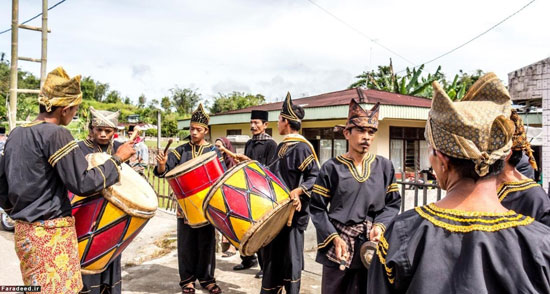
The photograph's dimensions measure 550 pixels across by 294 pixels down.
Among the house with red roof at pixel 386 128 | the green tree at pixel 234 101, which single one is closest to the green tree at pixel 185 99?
the green tree at pixel 234 101

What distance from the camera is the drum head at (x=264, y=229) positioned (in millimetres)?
3447

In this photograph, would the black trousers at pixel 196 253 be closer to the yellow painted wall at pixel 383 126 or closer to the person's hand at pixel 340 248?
the person's hand at pixel 340 248

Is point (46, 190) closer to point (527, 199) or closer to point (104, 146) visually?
point (104, 146)

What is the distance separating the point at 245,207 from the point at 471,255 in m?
2.41

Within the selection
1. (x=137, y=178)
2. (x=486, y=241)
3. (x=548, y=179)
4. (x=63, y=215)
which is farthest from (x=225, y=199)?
(x=548, y=179)

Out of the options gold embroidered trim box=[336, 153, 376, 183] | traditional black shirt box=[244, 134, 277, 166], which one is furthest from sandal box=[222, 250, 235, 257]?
gold embroidered trim box=[336, 153, 376, 183]

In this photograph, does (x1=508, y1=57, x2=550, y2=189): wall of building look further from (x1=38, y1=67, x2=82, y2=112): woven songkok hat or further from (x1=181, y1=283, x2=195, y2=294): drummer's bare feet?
(x1=38, y1=67, x2=82, y2=112): woven songkok hat

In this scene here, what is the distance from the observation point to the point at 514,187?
2.41 m

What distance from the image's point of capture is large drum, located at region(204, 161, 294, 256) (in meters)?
3.50

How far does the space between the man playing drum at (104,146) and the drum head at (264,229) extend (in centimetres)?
132

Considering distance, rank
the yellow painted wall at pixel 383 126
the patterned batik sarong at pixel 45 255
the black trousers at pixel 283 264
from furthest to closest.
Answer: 1. the yellow painted wall at pixel 383 126
2. the black trousers at pixel 283 264
3. the patterned batik sarong at pixel 45 255

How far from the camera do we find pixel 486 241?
131 centimetres

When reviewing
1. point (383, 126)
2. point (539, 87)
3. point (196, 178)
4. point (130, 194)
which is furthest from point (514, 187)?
point (383, 126)

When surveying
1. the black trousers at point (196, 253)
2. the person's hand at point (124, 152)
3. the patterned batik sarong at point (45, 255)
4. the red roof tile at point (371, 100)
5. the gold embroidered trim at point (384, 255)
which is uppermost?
the red roof tile at point (371, 100)
